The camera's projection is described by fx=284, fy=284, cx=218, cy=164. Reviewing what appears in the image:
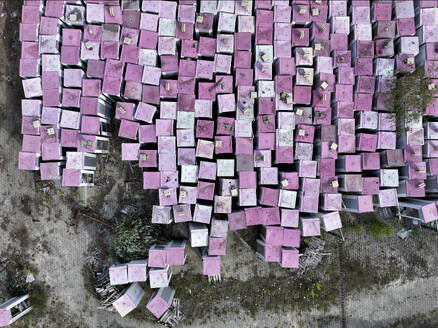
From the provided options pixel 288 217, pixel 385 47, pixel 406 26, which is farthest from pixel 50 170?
pixel 406 26

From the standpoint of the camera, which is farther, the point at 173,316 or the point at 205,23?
the point at 173,316

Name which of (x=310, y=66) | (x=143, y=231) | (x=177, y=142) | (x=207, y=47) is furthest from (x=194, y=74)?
(x=143, y=231)

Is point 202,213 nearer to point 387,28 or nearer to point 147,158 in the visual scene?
point 147,158

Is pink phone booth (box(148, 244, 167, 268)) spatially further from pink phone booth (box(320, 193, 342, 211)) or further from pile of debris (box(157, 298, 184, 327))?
pink phone booth (box(320, 193, 342, 211))

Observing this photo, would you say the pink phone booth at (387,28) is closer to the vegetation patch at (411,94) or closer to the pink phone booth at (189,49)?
the vegetation patch at (411,94)

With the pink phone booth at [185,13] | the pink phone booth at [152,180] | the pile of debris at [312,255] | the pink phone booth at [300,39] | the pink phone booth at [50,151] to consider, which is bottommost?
the pile of debris at [312,255]

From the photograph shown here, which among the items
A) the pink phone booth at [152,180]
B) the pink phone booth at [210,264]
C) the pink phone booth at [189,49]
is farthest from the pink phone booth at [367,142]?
the pink phone booth at [152,180]

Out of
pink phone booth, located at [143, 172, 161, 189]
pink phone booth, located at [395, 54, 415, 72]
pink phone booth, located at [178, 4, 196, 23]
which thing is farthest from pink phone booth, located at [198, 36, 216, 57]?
pink phone booth, located at [395, 54, 415, 72]
